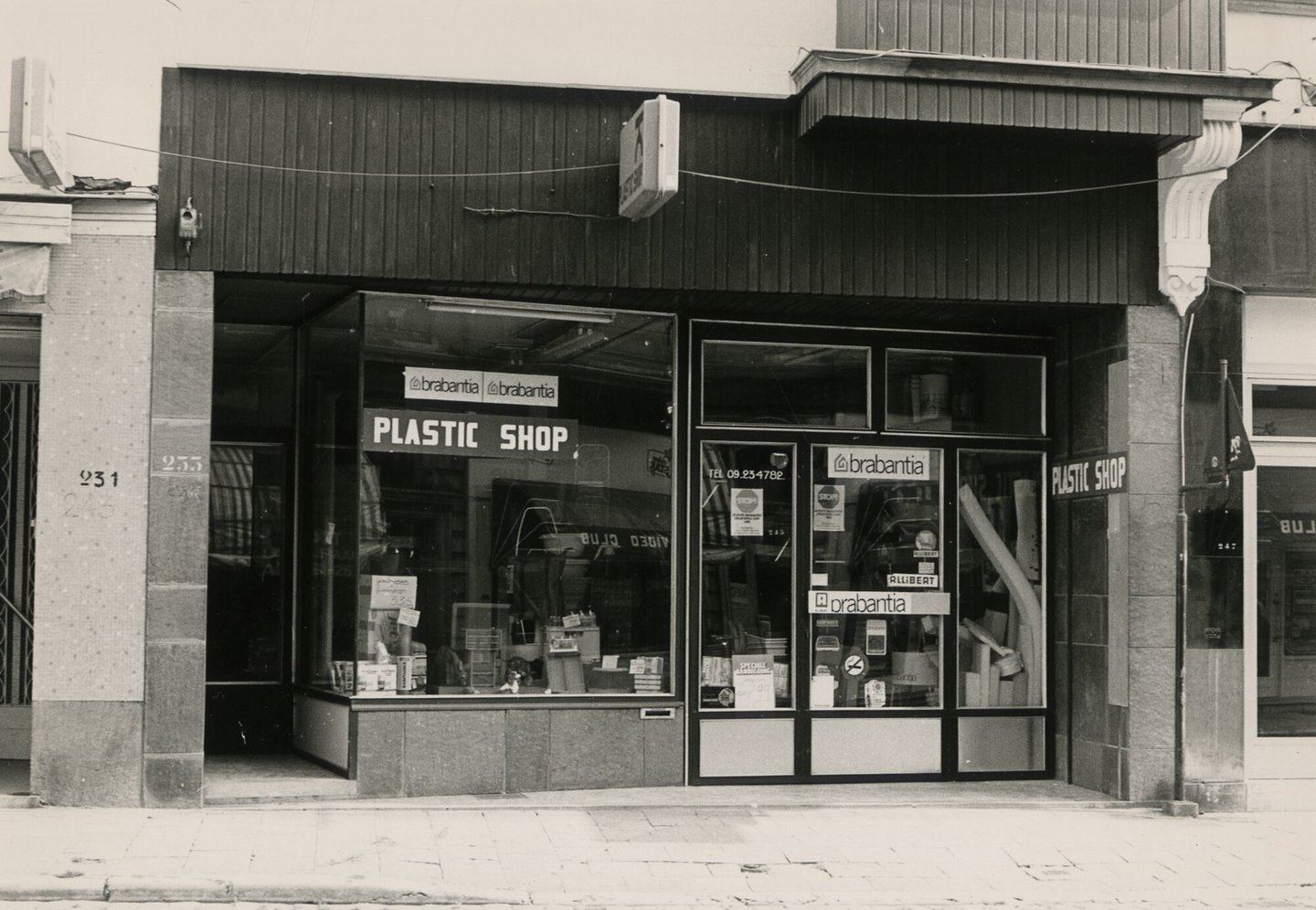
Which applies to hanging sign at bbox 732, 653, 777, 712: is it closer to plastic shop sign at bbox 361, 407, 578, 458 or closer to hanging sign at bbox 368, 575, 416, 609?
plastic shop sign at bbox 361, 407, 578, 458

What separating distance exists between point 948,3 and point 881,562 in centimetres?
431

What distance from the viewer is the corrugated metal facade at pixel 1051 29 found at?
420 inches

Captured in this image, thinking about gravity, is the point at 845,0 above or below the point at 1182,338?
above

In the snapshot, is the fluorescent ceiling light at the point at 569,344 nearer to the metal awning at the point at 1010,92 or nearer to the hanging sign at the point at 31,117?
the metal awning at the point at 1010,92

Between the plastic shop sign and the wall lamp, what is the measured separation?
77cm

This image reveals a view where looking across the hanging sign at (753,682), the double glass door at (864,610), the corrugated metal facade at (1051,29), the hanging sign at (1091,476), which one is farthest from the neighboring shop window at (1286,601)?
the hanging sign at (753,682)

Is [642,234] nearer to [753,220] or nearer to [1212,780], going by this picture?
[753,220]

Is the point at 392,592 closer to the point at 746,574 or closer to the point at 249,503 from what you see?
the point at 249,503

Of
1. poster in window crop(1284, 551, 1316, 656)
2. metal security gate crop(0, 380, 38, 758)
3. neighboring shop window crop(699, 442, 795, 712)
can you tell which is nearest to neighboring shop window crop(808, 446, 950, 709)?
neighboring shop window crop(699, 442, 795, 712)

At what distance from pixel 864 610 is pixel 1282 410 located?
3.62 metres

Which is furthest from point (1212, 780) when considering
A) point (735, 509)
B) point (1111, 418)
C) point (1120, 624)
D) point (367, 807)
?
point (367, 807)

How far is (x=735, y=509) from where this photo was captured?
1170 cm

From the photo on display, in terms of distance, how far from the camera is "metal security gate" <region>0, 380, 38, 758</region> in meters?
12.1

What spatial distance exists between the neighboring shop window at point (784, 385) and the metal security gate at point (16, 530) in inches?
218
